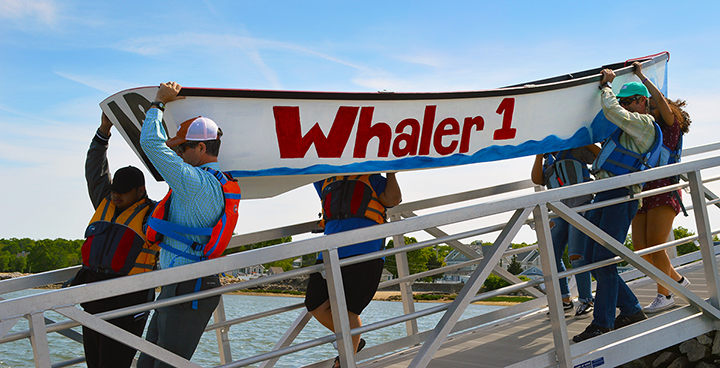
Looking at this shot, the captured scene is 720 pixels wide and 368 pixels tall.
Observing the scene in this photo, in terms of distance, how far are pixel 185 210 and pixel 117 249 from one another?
2.04ft

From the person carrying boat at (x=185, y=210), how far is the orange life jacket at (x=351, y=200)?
76 centimetres

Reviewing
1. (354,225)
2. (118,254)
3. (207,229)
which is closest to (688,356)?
(354,225)

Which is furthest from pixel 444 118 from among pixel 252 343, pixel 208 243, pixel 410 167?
pixel 252 343

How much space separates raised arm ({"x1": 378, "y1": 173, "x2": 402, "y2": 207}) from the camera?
297cm

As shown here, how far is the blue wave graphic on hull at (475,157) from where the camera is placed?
3027mm

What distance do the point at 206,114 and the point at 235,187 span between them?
0.64 meters

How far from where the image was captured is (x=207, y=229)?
7.14ft

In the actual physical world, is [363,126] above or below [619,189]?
above

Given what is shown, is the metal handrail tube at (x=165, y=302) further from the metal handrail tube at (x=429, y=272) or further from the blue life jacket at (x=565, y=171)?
the blue life jacket at (x=565, y=171)

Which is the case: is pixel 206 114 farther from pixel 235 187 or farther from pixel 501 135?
pixel 501 135

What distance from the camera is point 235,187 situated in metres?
2.30

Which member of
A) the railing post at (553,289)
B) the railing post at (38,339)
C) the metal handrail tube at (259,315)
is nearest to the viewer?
the railing post at (38,339)

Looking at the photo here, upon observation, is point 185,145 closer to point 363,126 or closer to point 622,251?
point 363,126

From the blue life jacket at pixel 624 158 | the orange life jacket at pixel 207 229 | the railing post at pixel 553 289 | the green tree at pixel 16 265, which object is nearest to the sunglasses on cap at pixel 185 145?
the orange life jacket at pixel 207 229
